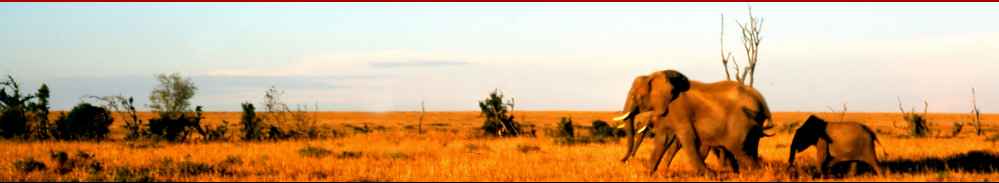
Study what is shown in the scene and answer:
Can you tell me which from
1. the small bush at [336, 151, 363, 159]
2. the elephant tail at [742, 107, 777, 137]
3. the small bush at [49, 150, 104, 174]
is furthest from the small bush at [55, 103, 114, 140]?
the elephant tail at [742, 107, 777, 137]

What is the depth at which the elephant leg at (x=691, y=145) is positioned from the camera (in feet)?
35.6

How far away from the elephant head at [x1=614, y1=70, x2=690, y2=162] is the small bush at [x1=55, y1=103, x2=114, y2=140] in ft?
58.6

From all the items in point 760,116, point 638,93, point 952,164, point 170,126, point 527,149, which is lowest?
point 952,164

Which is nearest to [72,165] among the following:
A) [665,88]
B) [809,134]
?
[665,88]

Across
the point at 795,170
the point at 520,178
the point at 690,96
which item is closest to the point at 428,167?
the point at 520,178

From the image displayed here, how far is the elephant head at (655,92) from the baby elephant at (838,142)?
189 centimetres

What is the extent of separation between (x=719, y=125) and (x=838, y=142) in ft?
6.06

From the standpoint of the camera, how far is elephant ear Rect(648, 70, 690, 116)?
11000 mm

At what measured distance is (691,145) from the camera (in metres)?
10.9

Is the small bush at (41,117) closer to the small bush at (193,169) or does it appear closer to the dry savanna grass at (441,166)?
the dry savanna grass at (441,166)

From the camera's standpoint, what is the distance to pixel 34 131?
24.2m

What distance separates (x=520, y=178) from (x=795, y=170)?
3784mm

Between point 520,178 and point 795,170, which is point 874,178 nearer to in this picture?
point 795,170

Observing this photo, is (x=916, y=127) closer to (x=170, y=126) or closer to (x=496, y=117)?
(x=496, y=117)
